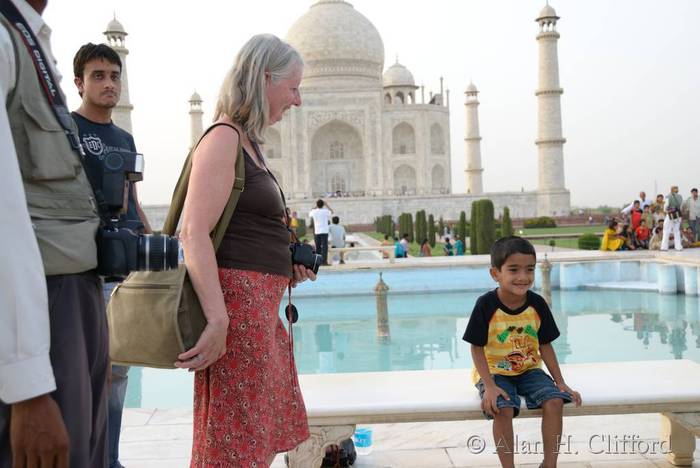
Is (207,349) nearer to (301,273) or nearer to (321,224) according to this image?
(301,273)

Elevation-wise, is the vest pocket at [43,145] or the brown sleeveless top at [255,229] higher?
the vest pocket at [43,145]

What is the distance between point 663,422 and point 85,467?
1979mm

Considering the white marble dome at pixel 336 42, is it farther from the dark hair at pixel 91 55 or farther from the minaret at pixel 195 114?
the dark hair at pixel 91 55

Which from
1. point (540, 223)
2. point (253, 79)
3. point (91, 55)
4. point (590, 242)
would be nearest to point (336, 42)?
point (540, 223)

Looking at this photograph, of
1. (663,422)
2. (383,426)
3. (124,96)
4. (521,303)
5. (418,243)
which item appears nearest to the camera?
(521,303)

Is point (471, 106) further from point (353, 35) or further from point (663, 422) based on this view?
point (663, 422)

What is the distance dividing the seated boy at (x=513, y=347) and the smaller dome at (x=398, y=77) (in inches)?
1219

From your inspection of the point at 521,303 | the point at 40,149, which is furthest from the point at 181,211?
the point at 521,303

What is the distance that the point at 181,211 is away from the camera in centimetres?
147

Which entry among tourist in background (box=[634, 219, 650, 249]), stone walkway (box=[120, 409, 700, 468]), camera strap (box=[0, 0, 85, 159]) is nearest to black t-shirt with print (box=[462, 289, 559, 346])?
stone walkway (box=[120, 409, 700, 468])

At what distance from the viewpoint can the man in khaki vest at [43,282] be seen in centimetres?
82

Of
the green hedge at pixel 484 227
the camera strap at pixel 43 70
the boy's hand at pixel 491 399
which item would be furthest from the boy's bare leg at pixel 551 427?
the green hedge at pixel 484 227

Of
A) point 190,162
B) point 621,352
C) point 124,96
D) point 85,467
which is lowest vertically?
point 621,352

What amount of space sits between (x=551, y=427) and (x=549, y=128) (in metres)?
21.7
